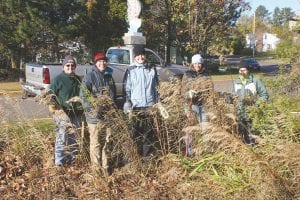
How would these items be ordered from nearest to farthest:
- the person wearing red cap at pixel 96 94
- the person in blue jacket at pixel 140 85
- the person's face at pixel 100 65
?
the person wearing red cap at pixel 96 94 → the person's face at pixel 100 65 → the person in blue jacket at pixel 140 85

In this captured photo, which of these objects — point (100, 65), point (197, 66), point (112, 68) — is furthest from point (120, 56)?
point (100, 65)

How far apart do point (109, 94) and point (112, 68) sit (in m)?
9.83

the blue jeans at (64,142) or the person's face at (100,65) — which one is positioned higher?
the person's face at (100,65)

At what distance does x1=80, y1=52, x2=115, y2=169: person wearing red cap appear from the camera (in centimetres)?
511

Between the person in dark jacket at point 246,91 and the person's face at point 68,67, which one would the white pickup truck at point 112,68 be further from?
the person's face at point 68,67

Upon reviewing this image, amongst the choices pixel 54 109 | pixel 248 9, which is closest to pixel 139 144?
pixel 54 109

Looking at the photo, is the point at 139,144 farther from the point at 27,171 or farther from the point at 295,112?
the point at 295,112

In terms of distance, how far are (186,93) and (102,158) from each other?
119 cm

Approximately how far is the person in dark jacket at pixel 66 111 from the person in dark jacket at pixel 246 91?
186cm

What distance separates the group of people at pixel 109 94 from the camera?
211 inches

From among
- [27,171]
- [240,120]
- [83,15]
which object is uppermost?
[83,15]

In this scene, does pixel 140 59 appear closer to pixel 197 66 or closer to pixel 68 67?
pixel 197 66

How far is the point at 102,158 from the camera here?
5.34 meters

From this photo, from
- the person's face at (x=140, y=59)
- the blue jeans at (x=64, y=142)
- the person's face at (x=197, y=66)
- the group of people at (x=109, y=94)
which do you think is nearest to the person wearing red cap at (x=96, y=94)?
the group of people at (x=109, y=94)
